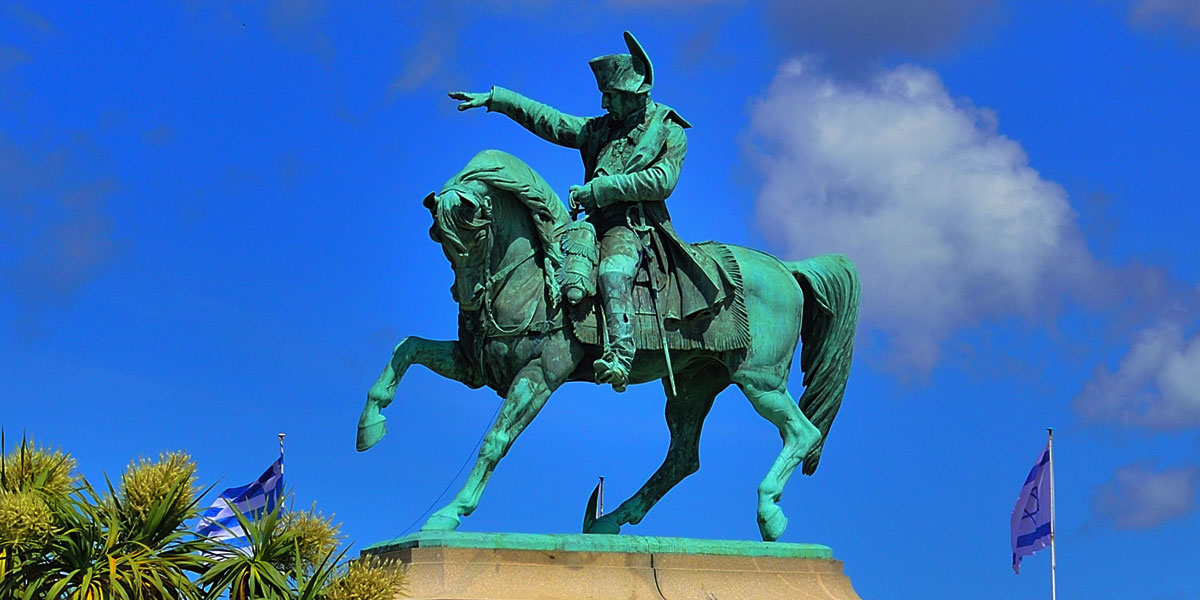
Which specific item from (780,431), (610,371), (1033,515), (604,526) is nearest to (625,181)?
(610,371)

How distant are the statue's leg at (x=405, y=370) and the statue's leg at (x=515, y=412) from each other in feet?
1.42

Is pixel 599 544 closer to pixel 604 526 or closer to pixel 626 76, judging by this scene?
pixel 604 526

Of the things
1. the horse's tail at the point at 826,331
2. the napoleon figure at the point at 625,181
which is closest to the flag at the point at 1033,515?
the horse's tail at the point at 826,331

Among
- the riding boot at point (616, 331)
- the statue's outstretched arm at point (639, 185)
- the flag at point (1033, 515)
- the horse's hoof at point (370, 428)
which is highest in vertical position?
the flag at point (1033, 515)

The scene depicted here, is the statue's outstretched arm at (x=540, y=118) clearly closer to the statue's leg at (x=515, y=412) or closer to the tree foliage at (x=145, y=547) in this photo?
the statue's leg at (x=515, y=412)

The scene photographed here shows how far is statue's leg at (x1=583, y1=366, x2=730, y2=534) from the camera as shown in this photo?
15.1m

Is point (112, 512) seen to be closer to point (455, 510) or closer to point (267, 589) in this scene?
point (267, 589)

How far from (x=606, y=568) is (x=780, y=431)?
2085 mm

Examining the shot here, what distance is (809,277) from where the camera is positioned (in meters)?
15.2

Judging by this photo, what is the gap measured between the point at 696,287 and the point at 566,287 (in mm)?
1067

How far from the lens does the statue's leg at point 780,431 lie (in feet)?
47.4

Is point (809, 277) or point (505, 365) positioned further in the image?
point (809, 277)

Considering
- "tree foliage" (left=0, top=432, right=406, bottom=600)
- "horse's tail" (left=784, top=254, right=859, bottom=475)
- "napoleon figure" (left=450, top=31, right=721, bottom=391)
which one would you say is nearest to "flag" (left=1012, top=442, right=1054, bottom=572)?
"horse's tail" (left=784, top=254, right=859, bottom=475)

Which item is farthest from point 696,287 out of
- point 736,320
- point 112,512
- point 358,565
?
point 112,512
